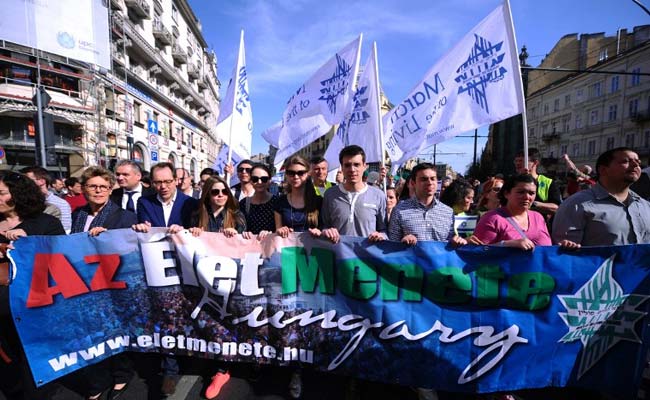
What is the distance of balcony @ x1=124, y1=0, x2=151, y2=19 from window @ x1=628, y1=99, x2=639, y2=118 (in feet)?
161

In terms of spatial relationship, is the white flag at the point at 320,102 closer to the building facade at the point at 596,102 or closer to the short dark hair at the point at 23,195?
the short dark hair at the point at 23,195

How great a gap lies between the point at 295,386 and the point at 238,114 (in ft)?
15.1

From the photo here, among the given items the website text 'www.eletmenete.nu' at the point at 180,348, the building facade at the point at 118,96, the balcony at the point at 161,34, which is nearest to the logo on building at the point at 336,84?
the website text 'www.eletmenete.nu' at the point at 180,348

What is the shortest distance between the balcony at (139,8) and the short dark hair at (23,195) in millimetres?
29836

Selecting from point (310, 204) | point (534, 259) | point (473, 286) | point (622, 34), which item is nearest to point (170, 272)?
point (310, 204)

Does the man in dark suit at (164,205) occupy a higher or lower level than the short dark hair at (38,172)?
lower

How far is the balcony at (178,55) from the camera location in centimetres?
3445

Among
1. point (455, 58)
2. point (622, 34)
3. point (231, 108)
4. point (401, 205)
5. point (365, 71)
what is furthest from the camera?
point (622, 34)

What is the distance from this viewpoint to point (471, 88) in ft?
13.3

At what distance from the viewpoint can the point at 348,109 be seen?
522 cm

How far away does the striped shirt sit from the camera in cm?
268

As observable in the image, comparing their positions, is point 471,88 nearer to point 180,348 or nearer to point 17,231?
point 180,348

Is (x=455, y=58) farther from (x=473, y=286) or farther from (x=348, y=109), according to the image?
(x=473, y=286)

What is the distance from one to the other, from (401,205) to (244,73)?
4525 mm
